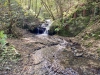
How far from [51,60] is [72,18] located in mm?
8814

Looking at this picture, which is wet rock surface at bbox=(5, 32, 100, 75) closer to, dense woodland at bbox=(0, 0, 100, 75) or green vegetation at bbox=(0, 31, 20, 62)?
dense woodland at bbox=(0, 0, 100, 75)

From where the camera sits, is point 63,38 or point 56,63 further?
point 63,38

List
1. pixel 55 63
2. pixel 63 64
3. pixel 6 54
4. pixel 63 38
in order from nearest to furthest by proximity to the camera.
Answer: pixel 63 64, pixel 55 63, pixel 6 54, pixel 63 38

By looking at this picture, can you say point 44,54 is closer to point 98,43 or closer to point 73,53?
point 73,53

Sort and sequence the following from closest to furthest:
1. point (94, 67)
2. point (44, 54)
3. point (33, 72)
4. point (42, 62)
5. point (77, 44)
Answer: point (33, 72), point (94, 67), point (42, 62), point (44, 54), point (77, 44)

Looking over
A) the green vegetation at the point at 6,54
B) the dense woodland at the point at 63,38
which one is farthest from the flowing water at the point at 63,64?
the green vegetation at the point at 6,54

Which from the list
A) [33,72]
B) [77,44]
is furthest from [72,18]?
[33,72]

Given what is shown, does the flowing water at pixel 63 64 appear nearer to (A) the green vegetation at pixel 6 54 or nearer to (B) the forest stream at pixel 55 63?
(B) the forest stream at pixel 55 63

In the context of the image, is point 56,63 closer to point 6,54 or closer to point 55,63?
point 55,63

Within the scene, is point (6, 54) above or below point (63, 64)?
above

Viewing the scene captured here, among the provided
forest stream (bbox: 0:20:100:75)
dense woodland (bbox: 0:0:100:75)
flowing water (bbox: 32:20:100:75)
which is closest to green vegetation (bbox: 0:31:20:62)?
dense woodland (bbox: 0:0:100:75)

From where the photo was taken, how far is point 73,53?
10.2m

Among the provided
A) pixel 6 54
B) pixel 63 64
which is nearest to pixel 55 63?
pixel 63 64

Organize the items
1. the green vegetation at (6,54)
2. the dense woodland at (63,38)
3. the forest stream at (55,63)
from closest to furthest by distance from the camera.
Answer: the forest stream at (55,63) → the dense woodland at (63,38) → the green vegetation at (6,54)
